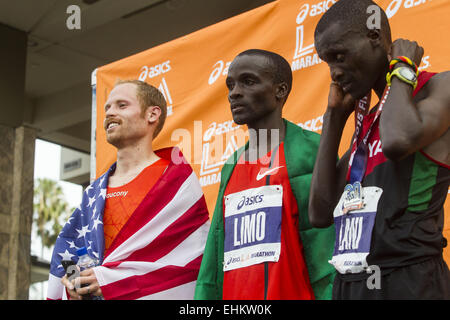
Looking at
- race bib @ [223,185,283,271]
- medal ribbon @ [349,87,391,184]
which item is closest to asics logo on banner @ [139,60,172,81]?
race bib @ [223,185,283,271]

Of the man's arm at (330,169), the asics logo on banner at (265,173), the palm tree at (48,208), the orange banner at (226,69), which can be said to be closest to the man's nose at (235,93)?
the asics logo on banner at (265,173)

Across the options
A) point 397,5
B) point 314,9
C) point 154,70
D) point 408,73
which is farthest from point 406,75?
point 154,70

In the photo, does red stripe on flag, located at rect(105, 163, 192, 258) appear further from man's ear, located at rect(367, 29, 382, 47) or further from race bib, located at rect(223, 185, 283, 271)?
man's ear, located at rect(367, 29, 382, 47)

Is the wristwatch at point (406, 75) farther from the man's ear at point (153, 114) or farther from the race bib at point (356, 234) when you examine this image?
the man's ear at point (153, 114)

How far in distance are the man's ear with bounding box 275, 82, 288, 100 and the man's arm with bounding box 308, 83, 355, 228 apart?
1.54 feet

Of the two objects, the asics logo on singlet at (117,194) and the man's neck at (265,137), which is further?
the asics logo on singlet at (117,194)

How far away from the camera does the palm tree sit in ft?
98.9

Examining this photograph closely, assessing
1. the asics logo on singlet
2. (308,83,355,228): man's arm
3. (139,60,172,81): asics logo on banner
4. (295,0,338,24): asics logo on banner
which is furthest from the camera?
(139,60,172,81): asics logo on banner

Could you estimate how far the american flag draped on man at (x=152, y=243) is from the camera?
3.08 meters

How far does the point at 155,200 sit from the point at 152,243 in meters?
0.19

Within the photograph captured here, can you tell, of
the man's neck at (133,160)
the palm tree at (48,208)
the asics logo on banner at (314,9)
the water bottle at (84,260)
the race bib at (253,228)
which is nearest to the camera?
the race bib at (253,228)

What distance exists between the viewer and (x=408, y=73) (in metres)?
2.24
